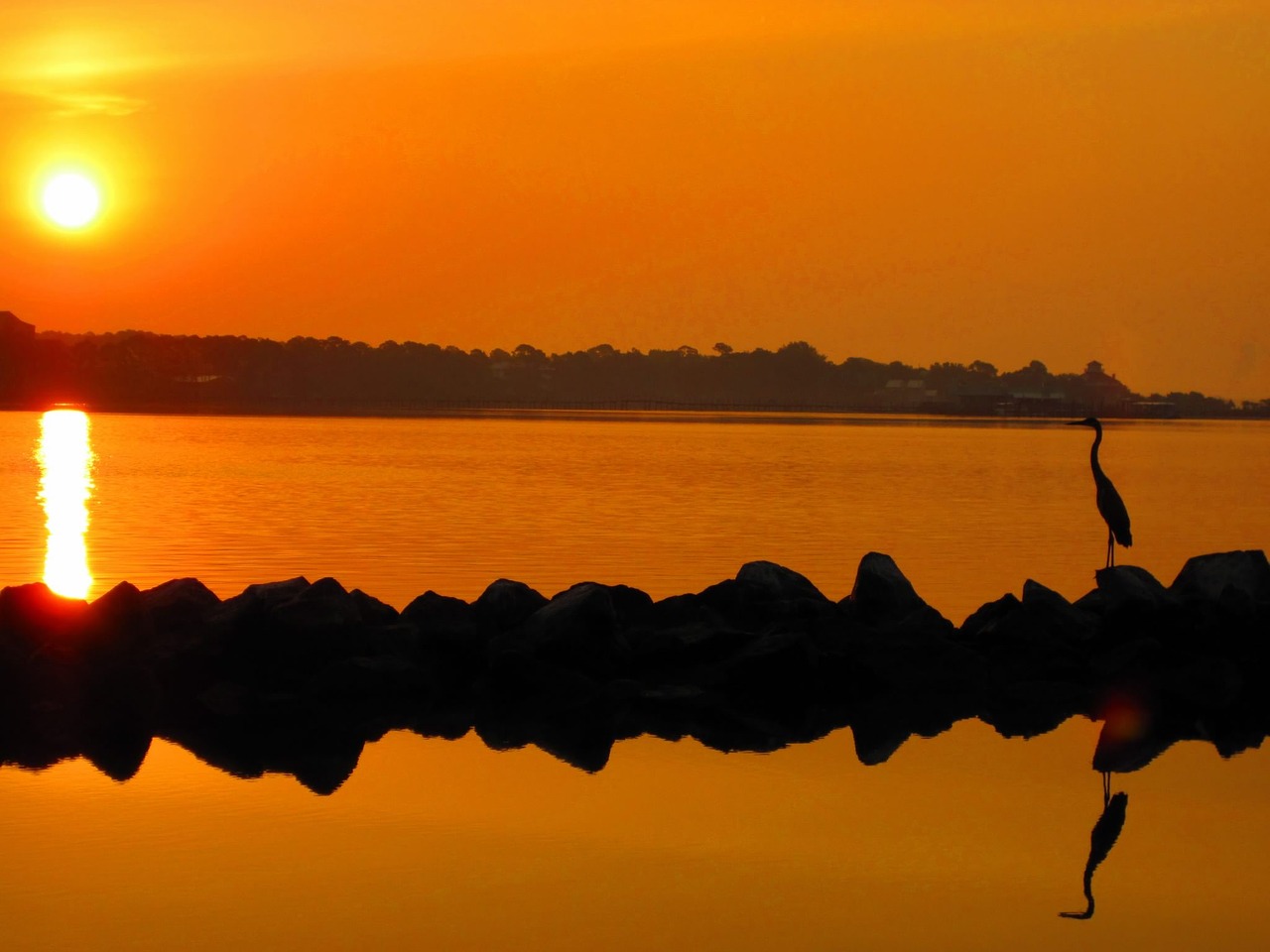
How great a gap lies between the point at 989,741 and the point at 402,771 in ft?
12.6

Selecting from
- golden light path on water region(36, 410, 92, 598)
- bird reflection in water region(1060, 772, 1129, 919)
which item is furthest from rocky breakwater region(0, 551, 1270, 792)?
golden light path on water region(36, 410, 92, 598)

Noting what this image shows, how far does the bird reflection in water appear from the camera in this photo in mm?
8172

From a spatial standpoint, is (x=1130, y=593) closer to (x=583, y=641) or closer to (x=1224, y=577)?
(x=1224, y=577)

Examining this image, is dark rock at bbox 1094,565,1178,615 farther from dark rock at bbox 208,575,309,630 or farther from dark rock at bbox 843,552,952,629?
dark rock at bbox 208,575,309,630

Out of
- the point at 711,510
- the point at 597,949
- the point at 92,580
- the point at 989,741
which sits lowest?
the point at 597,949

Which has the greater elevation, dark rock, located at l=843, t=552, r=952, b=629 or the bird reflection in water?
dark rock, located at l=843, t=552, r=952, b=629

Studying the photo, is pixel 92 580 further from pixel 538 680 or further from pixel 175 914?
pixel 175 914

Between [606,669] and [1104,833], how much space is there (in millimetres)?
4573

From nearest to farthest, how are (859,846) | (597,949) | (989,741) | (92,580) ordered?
(597,949)
(859,846)
(989,741)
(92,580)

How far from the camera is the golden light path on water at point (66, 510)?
2003 centimetres

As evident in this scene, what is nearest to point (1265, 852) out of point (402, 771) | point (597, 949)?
point (597, 949)

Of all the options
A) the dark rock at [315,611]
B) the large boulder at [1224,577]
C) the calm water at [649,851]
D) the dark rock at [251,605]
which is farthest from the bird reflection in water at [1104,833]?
the dark rock at [251,605]

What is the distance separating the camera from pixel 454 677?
1342 cm

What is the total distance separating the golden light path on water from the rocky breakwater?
18.5 feet
